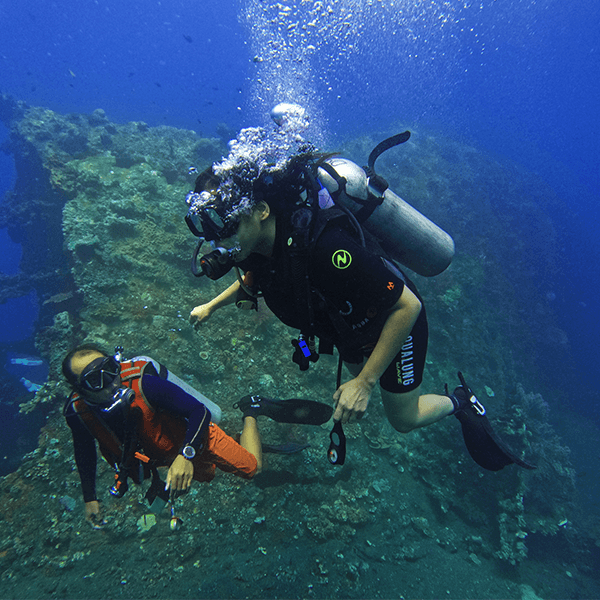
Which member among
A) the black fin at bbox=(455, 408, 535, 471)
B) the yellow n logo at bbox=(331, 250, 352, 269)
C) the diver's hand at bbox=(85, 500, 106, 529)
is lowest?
the diver's hand at bbox=(85, 500, 106, 529)

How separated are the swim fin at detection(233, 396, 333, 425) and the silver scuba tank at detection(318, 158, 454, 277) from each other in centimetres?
211

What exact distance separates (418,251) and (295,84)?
35.2 metres

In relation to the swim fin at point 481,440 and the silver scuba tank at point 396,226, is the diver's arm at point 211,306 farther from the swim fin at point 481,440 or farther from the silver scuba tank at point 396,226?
the swim fin at point 481,440

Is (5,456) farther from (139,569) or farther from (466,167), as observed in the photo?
(466,167)

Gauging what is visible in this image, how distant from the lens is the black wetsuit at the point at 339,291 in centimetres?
172

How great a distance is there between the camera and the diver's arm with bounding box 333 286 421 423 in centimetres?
186

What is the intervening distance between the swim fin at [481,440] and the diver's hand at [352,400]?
2134 mm

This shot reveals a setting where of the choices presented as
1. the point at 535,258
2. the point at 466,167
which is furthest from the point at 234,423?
the point at 466,167

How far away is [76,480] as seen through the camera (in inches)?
173

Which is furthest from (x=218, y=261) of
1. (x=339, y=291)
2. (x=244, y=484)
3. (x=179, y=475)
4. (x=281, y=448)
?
(x=244, y=484)

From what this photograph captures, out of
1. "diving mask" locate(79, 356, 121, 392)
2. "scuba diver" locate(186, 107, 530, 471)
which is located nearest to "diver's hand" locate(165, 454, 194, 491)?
"diving mask" locate(79, 356, 121, 392)

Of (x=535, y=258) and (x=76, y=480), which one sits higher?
(x=535, y=258)

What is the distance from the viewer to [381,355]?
75.1 inches

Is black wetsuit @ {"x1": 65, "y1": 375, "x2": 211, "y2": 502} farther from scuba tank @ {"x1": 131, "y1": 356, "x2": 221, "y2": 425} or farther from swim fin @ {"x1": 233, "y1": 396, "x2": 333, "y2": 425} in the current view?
swim fin @ {"x1": 233, "y1": 396, "x2": 333, "y2": 425}
